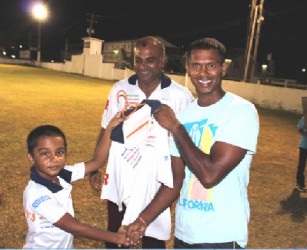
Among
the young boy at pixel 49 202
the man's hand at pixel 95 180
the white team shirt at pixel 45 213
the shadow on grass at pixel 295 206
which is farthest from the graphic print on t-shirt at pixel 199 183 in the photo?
the shadow on grass at pixel 295 206

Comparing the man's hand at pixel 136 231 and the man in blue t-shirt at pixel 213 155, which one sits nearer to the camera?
the man in blue t-shirt at pixel 213 155

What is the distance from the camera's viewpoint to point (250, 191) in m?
6.44

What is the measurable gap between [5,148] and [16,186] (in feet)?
8.21

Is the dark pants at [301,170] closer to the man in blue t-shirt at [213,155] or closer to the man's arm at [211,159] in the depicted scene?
the man in blue t-shirt at [213,155]

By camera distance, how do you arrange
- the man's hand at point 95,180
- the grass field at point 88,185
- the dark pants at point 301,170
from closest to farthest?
the man's hand at point 95,180 → the grass field at point 88,185 → the dark pants at point 301,170

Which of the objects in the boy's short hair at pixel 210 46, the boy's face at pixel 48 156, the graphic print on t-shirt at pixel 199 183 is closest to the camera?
the graphic print on t-shirt at pixel 199 183

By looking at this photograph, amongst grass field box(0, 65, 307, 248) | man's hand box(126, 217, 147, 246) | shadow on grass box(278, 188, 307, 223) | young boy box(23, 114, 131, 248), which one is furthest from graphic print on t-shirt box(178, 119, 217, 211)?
shadow on grass box(278, 188, 307, 223)

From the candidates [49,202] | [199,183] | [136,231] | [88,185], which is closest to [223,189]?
[199,183]

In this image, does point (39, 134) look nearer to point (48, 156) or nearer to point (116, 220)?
point (48, 156)

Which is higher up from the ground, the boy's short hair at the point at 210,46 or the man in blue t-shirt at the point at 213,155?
the boy's short hair at the point at 210,46

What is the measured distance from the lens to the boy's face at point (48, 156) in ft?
8.22

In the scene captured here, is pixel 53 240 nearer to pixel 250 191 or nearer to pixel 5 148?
pixel 250 191

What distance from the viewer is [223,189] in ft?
6.74

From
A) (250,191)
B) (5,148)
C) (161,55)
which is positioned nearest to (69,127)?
(5,148)
